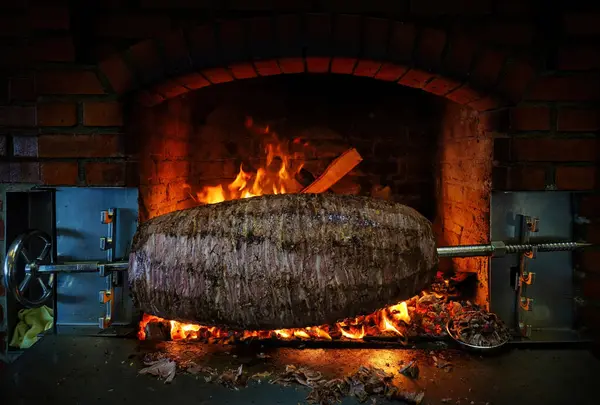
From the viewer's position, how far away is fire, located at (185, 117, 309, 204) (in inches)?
105

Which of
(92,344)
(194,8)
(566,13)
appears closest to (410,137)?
(566,13)

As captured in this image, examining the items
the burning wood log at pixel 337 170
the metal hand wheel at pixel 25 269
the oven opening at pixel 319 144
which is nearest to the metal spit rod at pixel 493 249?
the oven opening at pixel 319 144

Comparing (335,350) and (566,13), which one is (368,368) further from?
(566,13)

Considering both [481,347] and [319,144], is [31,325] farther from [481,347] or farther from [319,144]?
[481,347]

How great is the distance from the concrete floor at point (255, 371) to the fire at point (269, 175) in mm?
1068

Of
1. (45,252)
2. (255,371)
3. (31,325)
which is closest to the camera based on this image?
(255,371)

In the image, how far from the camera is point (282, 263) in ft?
4.47

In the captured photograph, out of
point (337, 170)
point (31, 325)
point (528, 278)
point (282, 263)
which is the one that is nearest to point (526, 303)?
point (528, 278)

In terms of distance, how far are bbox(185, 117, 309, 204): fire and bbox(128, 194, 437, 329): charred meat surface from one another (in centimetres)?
118

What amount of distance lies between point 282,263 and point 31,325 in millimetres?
1486

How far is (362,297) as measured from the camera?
54.9 inches

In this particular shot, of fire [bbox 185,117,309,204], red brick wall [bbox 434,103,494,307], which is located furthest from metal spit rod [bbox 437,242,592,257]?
fire [bbox 185,117,309,204]

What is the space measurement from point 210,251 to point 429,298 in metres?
1.32

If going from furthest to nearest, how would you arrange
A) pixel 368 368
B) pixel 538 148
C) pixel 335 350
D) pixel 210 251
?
pixel 538 148, pixel 335 350, pixel 368 368, pixel 210 251
